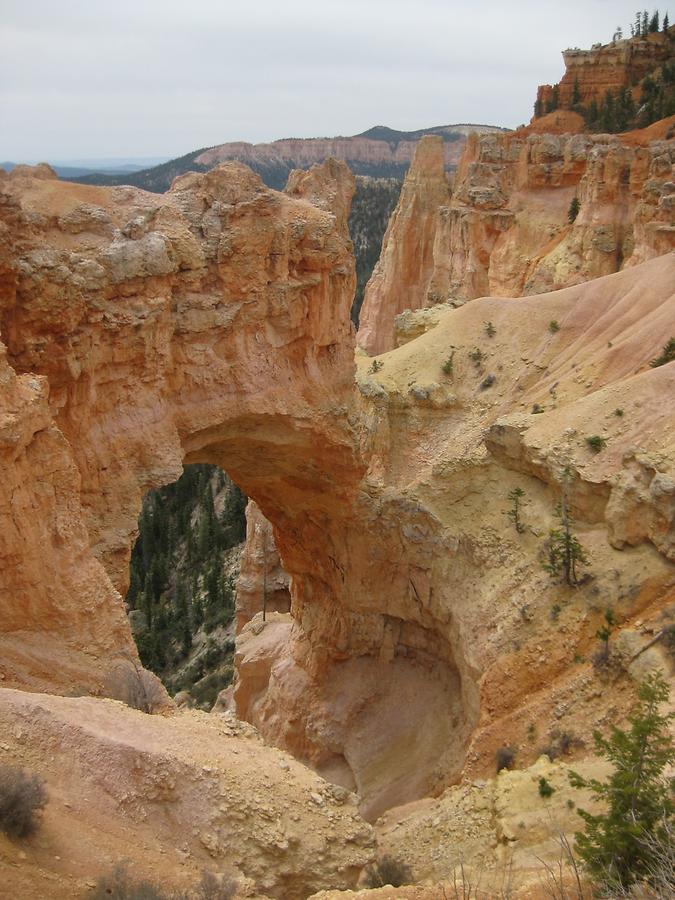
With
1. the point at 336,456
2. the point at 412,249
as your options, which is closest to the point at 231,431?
the point at 336,456

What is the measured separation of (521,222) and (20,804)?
149 ft

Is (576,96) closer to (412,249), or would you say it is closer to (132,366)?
(412,249)

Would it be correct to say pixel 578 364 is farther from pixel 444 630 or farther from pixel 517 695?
pixel 517 695

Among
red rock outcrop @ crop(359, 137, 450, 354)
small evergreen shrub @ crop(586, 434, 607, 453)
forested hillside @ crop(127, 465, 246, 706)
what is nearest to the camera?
small evergreen shrub @ crop(586, 434, 607, 453)

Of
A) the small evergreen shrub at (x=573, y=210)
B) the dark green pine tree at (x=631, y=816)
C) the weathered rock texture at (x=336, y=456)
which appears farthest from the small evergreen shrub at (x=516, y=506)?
the small evergreen shrub at (x=573, y=210)

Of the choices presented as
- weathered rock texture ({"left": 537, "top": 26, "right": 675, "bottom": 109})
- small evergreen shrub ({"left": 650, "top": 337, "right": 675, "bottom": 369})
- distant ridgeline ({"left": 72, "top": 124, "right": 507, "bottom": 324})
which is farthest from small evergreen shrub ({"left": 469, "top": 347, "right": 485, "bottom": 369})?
distant ridgeline ({"left": 72, "top": 124, "right": 507, "bottom": 324})

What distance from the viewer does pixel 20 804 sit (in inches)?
318

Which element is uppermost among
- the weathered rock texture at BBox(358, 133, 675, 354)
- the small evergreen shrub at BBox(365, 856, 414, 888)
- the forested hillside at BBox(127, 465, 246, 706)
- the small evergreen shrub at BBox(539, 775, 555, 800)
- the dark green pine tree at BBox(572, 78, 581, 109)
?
the dark green pine tree at BBox(572, 78, 581, 109)

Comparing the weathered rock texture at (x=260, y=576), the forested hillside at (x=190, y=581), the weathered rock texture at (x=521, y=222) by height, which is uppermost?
the weathered rock texture at (x=521, y=222)

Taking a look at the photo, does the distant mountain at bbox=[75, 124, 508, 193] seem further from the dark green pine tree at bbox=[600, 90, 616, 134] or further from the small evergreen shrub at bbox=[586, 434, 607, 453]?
the small evergreen shrub at bbox=[586, 434, 607, 453]

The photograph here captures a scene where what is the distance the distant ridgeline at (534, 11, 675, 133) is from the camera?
2196 inches

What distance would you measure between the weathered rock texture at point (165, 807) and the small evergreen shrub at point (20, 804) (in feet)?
0.56

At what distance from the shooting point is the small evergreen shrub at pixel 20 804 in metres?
8.00

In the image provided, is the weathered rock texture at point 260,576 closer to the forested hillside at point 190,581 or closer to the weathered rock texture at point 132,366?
the forested hillside at point 190,581
